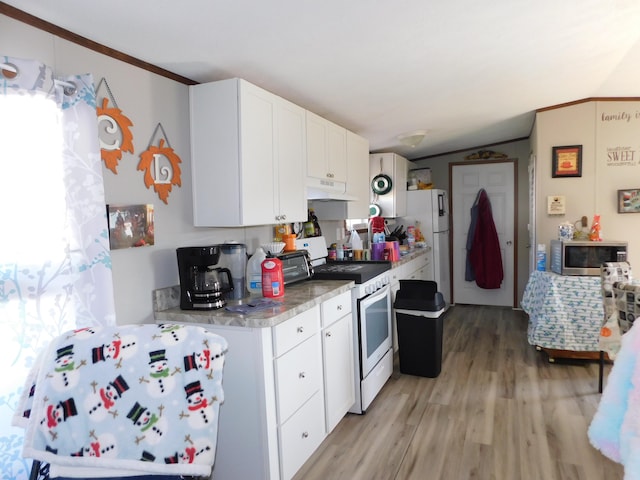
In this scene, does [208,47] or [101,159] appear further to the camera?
[208,47]

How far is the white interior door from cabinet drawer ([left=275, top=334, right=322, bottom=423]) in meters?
4.19

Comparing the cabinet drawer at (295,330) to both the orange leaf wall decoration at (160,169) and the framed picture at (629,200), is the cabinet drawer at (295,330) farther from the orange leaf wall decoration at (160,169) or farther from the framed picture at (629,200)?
the framed picture at (629,200)

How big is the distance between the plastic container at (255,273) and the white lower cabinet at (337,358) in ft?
1.36

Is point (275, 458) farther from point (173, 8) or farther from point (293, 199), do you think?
point (173, 8)

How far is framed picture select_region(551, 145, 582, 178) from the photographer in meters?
4.15

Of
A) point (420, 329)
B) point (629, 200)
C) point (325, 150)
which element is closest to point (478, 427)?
point (420, 329)

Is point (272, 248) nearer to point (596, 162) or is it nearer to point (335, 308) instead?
point (335, 308)

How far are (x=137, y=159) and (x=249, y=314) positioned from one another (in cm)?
93

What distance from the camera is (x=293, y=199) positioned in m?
2.80

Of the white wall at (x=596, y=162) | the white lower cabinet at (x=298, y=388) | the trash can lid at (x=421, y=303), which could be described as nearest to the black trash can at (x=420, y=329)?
the trash can lid at (x=421, y=303)

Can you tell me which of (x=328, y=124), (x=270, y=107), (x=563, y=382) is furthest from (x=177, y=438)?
(x=563, y=382)

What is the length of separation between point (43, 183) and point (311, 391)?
5.31 ft

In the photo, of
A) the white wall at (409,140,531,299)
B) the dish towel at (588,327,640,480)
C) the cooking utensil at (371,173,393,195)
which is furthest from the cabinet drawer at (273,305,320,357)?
the white wall at (409,140,531,299)

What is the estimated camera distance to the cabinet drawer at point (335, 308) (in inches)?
99.3
